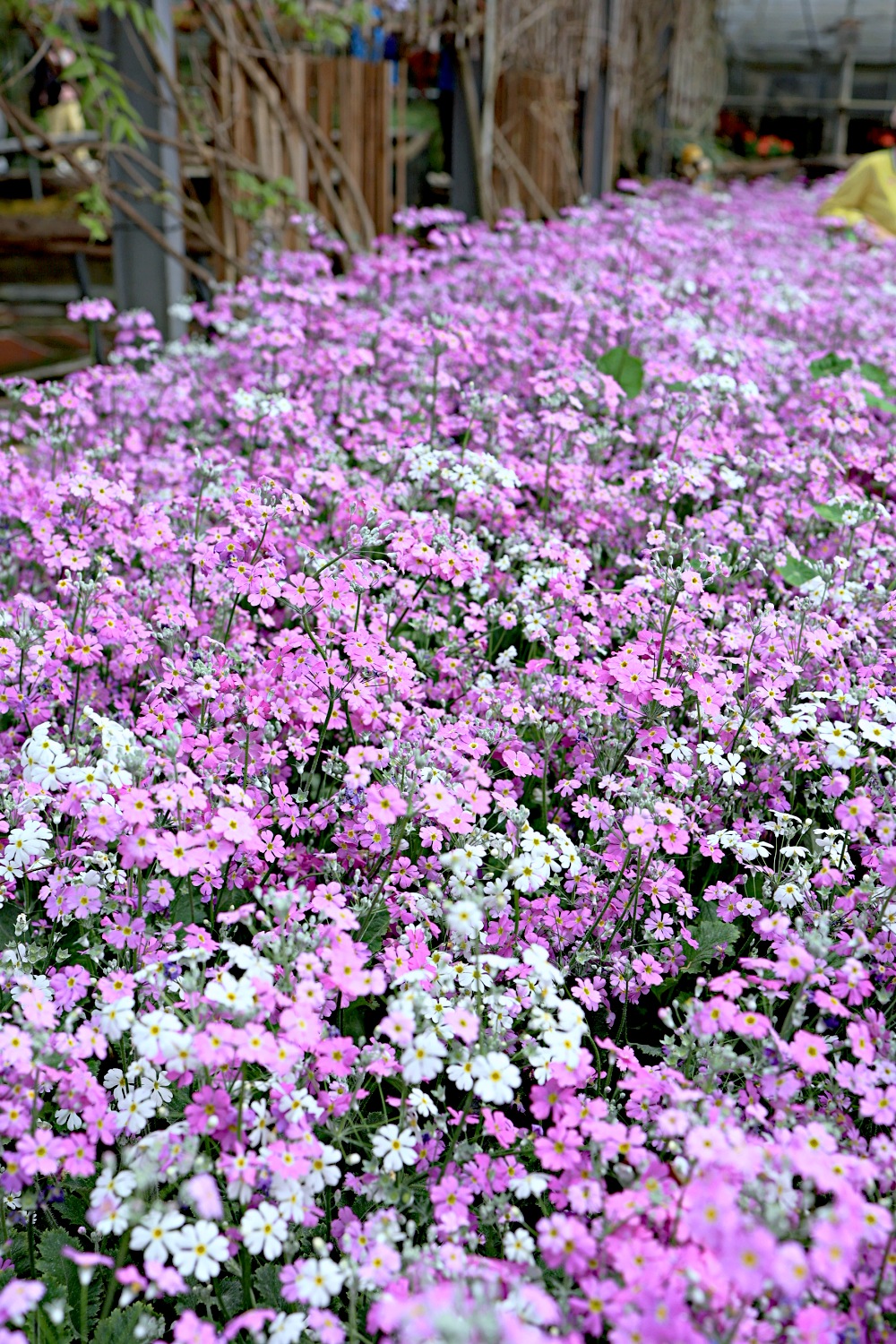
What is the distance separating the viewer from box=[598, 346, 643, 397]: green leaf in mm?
3938

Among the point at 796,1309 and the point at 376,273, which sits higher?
the point at 376,273

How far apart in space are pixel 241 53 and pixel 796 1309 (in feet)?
17.3

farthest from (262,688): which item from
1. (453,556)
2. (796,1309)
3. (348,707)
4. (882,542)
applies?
(882,542)

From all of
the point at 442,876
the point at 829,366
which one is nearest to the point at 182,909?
the point at 442,876

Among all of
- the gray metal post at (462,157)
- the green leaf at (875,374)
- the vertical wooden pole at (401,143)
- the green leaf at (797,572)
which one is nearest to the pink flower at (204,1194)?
the green leaf at (797,572)

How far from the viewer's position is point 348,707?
6.83 feet

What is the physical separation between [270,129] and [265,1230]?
17.4ft

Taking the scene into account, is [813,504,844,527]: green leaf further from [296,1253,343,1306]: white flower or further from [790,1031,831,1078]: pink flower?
[296,1253,343,1306]: white flower

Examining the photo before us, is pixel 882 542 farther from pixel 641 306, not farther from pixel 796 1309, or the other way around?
pixel 796 1309

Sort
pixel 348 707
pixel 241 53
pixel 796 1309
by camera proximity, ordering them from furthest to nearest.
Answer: pixel 241 53, pixel 348 707, pixel 796 1309

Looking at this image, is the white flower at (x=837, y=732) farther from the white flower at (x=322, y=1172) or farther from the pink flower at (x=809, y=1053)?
the white flower at (x=322, y=1172)

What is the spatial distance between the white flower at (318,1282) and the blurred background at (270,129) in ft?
12.5

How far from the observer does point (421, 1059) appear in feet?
4.57

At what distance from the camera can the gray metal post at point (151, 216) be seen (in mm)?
4887
